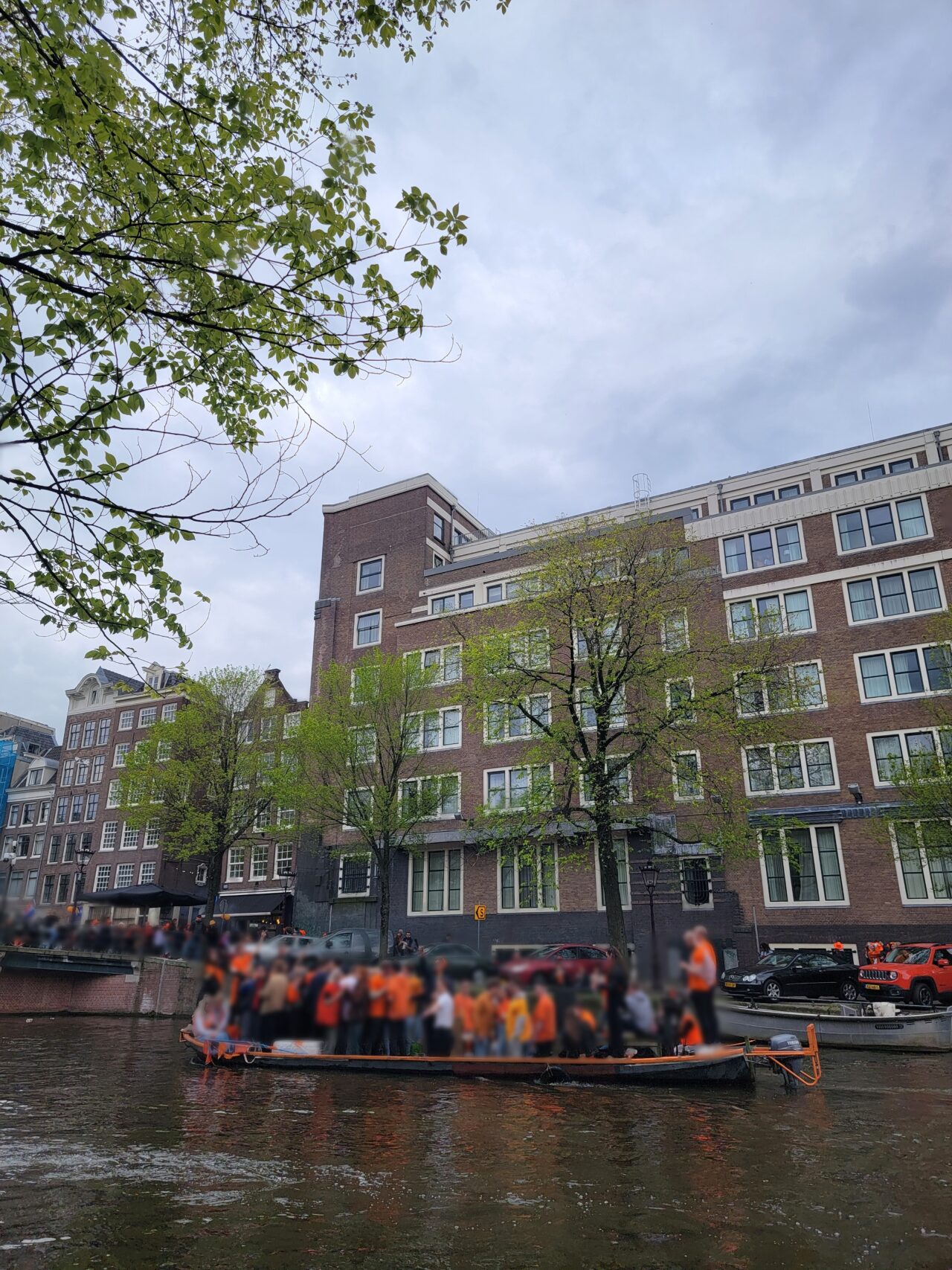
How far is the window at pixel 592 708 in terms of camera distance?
27.7 m

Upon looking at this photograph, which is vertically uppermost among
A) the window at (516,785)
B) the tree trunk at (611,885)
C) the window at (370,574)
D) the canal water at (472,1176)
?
the window at (370,574)

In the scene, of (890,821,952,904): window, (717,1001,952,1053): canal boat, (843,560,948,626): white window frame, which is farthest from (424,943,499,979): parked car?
(843,560,948,626): white window frame

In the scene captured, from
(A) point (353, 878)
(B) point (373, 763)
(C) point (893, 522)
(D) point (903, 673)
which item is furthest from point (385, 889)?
(C) point (893, 522)

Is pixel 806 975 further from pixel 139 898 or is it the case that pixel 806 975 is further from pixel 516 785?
pixel 139 898

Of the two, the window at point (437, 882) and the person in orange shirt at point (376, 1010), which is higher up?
the window at point (437, 882)

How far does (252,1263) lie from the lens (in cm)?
893

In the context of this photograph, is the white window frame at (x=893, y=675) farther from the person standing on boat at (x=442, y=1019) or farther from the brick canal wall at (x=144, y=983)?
the person standing on boat at (x=442, y=1019)

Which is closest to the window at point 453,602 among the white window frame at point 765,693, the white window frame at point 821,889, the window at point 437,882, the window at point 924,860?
the window at point 437,882

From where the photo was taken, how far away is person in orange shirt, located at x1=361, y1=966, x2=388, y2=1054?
1.68m

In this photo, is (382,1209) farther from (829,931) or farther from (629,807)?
(829,931)

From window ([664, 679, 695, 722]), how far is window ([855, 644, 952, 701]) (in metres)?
12.8

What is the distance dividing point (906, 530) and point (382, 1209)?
35096 mm

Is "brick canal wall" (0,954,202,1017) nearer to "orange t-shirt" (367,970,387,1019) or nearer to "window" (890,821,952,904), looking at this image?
"orange t-shirt" (367,970,387,1019)

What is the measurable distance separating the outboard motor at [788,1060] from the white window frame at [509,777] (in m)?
11.0
